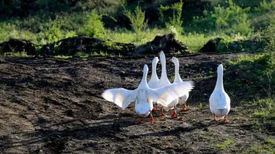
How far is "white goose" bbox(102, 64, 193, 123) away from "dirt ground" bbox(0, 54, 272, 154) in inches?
12.2

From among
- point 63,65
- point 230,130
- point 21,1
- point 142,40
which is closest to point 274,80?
point 230,130

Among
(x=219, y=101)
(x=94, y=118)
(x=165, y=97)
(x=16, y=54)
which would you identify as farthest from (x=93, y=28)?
(x=219, y=101)

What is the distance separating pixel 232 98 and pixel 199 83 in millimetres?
1278

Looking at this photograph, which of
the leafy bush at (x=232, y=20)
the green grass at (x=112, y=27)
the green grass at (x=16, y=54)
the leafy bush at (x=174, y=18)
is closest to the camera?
the green grass at (x=16, y=54)

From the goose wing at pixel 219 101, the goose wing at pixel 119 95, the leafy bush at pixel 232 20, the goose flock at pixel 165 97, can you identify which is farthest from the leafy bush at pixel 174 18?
the goose wing at pixel 219 101

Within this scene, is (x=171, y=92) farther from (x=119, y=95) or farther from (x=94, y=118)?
(x=94, y=118)

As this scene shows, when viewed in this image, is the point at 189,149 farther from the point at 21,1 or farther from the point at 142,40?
the point at 21,1

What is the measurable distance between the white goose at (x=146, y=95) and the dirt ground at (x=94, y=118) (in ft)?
1.01

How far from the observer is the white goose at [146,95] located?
10031 millimetres

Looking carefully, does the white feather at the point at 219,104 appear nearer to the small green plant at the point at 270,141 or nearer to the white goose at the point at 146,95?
the white goose at the point at 146,95

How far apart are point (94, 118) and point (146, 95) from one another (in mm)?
1086

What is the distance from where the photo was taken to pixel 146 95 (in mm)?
10258

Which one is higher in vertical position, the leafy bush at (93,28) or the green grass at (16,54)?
the leafy bush at (93,28)

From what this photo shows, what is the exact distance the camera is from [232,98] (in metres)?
11.8
